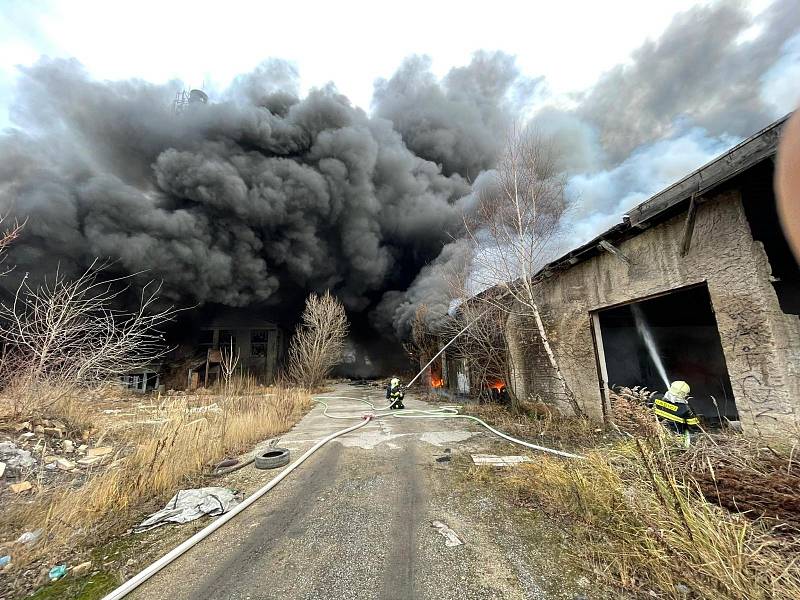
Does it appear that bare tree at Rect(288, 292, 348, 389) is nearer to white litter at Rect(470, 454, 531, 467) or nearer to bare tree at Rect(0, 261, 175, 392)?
bare tree at Rect(0, 261, 175, 392)

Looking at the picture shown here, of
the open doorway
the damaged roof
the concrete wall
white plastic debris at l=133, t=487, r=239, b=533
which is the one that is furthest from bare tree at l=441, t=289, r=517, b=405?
white plastic debris at l=133, t=487, r=239, b=533

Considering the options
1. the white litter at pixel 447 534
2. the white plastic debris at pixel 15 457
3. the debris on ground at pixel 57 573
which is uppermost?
the white plastic debris at pixel 15 457

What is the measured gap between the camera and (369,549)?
102 inches

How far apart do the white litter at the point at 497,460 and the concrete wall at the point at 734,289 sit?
2.23 metres

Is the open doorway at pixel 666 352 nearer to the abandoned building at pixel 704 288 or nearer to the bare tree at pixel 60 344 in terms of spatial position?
the abandoned building at pixel 704 288

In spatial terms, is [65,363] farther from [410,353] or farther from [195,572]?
[410,353]

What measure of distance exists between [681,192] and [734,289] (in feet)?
9.11

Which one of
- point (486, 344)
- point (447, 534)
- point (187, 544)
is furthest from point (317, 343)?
point (447, 534)

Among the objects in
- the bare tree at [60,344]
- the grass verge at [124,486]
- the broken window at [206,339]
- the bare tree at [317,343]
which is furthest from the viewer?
the broken window at [206,339]

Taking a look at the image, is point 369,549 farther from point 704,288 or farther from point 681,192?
point 681,192

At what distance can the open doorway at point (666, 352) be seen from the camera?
928 centimetres

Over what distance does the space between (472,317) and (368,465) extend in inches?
201

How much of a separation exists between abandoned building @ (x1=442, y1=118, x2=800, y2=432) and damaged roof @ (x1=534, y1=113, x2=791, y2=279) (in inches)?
0.7

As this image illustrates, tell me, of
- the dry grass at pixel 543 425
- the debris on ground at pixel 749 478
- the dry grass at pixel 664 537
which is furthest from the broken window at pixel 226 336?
the debris on ground at pixel 749 478
